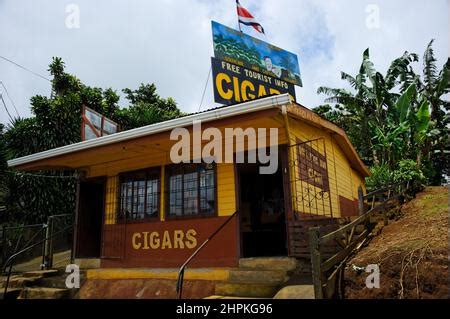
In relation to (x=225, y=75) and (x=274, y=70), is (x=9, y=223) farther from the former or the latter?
(x=274, y=70)

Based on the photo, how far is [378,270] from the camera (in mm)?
5668

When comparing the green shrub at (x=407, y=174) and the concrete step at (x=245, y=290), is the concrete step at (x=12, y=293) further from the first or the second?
the green shrub at (x=407, y=174)

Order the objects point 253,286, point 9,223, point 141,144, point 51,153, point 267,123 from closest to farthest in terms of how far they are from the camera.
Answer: point 253,286 < point 267,123 < point 141,144 < point 51,153 < point 9,223

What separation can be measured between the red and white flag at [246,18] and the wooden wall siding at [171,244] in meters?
8.70

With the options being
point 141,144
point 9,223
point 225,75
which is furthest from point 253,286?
point 9,223

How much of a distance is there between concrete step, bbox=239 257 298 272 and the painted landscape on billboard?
7.23 m

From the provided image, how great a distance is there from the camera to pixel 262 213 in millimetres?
11562

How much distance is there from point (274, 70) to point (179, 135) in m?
7.48

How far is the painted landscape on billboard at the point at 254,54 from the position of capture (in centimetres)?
1219

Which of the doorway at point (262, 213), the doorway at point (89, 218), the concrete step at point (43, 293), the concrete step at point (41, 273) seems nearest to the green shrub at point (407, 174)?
the doorway at point (262, 213)

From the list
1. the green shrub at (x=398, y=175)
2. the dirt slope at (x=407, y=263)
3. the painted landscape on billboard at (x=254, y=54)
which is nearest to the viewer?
the dirt slope at (x=407, y=263)

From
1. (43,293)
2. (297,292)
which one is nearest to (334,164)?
(297,292)

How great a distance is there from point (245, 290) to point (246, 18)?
35.4 ft

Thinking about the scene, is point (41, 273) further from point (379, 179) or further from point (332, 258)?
point (379, 179)
